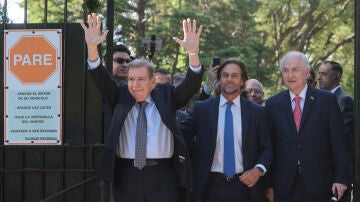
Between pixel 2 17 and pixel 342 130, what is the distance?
3.21m

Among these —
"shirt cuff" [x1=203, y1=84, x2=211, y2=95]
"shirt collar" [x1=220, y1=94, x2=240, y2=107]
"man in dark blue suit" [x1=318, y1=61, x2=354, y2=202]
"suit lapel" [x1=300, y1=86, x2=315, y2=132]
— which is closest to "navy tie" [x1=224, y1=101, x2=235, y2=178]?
"shirt collar" [x1=220, y1=94, x2=240, y2=107]

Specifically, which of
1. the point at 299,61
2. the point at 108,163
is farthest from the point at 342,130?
the point at 108,163

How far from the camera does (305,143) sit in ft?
15.4

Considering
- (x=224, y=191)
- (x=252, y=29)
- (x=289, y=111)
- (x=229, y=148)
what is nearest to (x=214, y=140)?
(x=229, y=148)

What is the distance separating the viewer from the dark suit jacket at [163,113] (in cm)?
442

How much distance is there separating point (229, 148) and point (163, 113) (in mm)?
692

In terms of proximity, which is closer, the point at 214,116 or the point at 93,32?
the point at 93,32

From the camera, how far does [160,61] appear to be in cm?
1983

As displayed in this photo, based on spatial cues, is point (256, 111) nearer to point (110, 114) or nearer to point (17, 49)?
point (110, 114)

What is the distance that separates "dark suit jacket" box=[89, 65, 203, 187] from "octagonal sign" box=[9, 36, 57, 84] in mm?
731

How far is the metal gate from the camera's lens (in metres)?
5.02

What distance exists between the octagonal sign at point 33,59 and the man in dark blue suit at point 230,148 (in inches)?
51.8

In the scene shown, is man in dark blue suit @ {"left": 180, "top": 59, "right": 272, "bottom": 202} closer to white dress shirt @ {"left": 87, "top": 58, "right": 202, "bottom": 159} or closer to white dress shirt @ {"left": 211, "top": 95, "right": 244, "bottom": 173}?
white dress shirt @ {"left": 211, "top": 95, "right": 244, "bottom": 173}

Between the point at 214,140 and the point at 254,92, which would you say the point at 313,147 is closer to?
the point at 214,140
